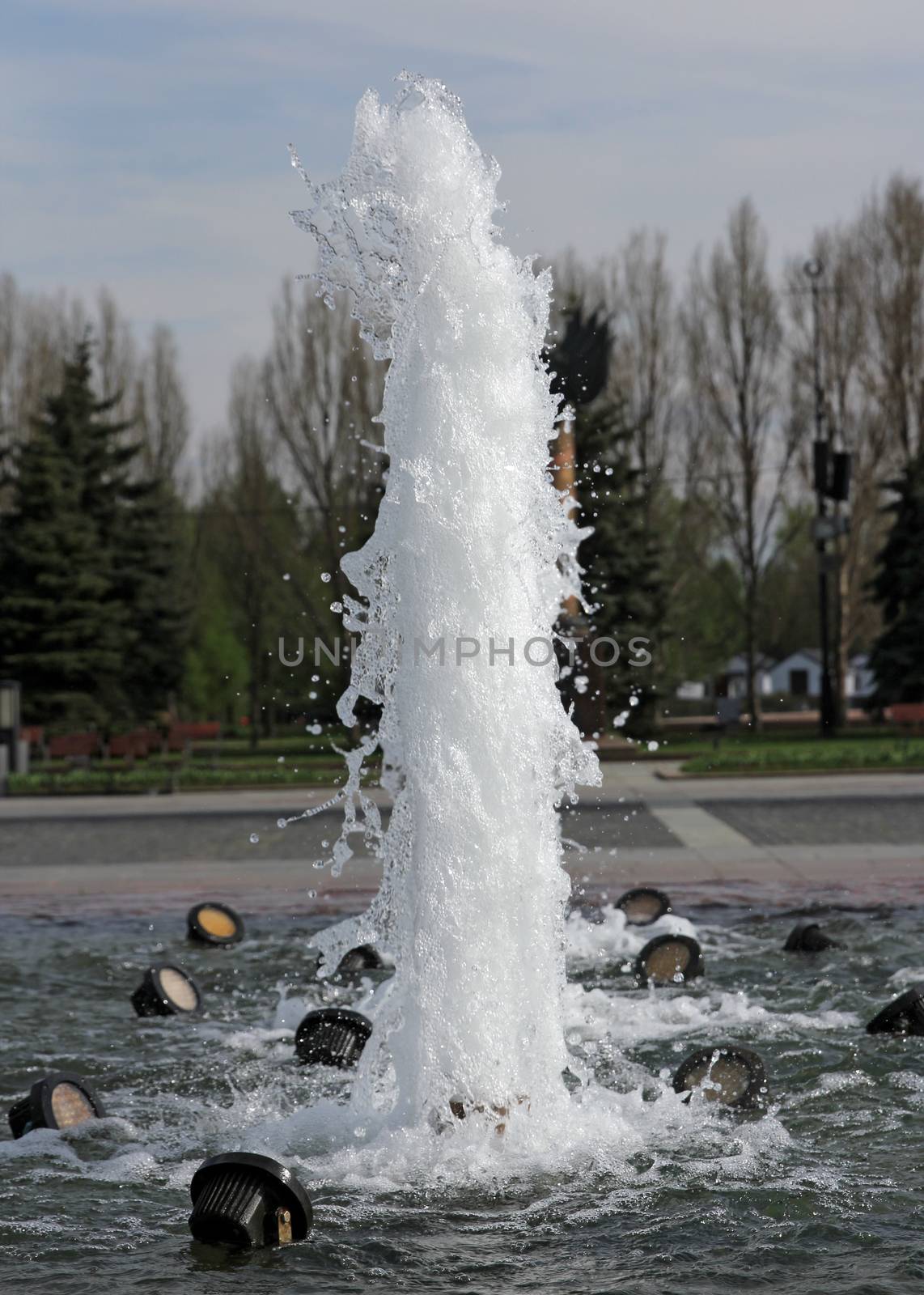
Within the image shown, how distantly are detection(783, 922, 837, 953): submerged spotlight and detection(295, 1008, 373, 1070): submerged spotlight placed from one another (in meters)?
3.15

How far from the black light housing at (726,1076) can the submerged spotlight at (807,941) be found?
310cm

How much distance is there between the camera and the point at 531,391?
6059mm

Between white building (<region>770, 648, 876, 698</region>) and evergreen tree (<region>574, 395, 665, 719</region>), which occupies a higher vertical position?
evergreen tree (<region>574, 395, 665, 719</region>)

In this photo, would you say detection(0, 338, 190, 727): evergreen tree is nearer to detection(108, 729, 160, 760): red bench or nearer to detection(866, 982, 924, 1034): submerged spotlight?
detection(108, 729, 160, 760): red bench

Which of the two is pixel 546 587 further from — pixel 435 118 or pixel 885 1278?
pixel 885 1278

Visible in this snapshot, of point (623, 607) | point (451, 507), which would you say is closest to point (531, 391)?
point (451, 507)

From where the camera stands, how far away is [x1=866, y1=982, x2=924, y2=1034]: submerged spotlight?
7176 mm

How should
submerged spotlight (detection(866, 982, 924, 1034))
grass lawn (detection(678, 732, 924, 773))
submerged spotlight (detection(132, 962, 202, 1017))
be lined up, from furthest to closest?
1. grass lawn (detection(678, 732, 924, 773))
2. submerged spotlight (detection(132, 962, 202, 1017))
3. submerged spotlight (detection(866, 982, 924, 1034))

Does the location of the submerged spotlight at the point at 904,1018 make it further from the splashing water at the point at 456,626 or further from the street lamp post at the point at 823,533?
the street lamp post at the point at 823,533

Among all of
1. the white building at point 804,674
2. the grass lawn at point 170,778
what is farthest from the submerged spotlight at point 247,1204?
the white building at point 804,674

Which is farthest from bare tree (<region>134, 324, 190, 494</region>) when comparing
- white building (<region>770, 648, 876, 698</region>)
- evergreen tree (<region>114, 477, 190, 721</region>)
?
white building (<region>770, 648, 876, 698</region>)

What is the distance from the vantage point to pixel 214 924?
10234mm

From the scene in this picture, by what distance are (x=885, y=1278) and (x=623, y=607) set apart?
95.0 feet

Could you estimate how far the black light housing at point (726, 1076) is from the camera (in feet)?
19.9
